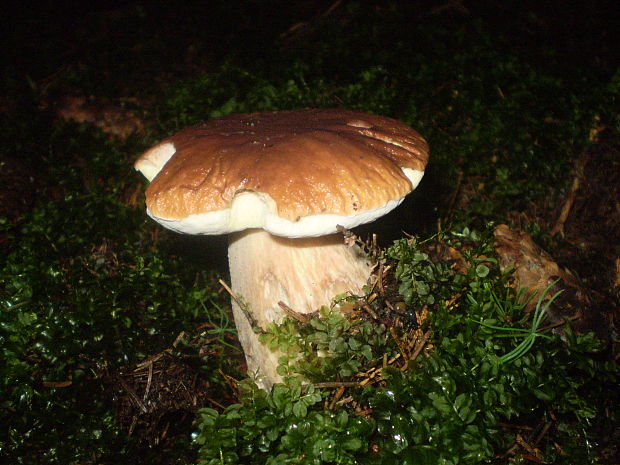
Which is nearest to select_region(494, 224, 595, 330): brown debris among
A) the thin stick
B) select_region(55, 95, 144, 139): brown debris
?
the thin stick

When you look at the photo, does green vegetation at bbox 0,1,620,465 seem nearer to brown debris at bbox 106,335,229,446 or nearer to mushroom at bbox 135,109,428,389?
brown debris at bbox 106,335,229,446

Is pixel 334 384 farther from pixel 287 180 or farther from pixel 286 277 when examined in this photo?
pixel 287 180

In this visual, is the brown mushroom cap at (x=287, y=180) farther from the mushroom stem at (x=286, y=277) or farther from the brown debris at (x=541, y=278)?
the brown debris at (x=541, y=278)

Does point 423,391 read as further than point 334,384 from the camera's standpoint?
No

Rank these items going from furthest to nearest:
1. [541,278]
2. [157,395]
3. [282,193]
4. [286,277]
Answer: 1. [541,278]
2. [157,395]
3. [286,277]
4. [282,193]

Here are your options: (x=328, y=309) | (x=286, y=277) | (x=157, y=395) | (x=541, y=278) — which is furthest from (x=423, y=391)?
(x=157, y=395)

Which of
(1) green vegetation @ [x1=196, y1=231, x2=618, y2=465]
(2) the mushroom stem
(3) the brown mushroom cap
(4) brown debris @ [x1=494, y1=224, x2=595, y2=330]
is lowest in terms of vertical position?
(4) brown debris @ [x1=494, y1=224, x2=595, y2=330]

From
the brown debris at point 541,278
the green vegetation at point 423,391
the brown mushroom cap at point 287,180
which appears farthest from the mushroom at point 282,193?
the brown debris at point 541,278
